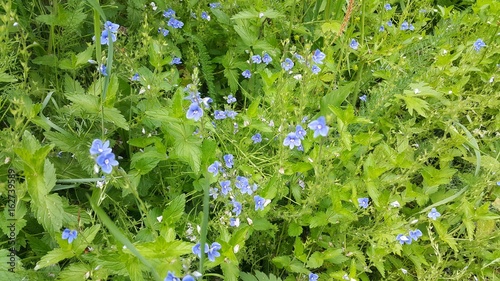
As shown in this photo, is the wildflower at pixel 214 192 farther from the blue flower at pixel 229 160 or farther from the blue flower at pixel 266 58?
the blue flower at pixel 266 58

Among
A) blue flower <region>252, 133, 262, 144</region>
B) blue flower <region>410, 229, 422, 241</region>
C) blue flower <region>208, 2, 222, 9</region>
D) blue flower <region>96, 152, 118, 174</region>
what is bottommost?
blue flower <region>410, 229, 422, 241</region>

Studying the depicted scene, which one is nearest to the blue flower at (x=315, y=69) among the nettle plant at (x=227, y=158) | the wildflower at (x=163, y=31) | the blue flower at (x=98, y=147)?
the nettle plant at (x=227, y=158)

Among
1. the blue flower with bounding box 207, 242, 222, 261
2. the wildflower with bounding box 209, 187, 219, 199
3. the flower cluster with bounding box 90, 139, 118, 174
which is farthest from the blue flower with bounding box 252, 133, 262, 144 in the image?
the flower cluster with bounding box 90, 139, 118, 174

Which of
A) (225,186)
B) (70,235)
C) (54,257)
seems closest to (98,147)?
(70,235)

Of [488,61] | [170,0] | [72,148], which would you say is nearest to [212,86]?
[170,0]

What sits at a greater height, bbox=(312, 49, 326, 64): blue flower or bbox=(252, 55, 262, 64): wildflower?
bbox=(312, 49, 326, 64): blue flower

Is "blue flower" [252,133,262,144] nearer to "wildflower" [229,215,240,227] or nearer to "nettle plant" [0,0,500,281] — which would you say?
"nettle plant" [0,0,500,281]

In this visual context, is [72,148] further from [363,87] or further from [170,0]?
[363,87]

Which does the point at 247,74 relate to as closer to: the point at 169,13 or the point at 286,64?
the point at 286,64
